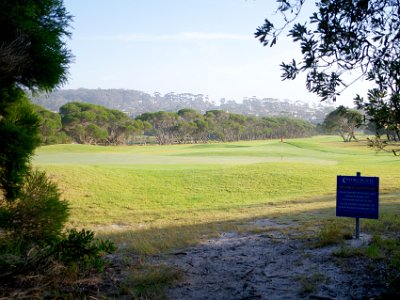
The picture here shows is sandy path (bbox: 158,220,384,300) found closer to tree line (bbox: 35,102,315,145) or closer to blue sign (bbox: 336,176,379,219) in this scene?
blue sign (bbox: 336,176,379,219)

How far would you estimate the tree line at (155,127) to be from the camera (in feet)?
215

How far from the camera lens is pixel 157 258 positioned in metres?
6.73

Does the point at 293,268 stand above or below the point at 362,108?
below

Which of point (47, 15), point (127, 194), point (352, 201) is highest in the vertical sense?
point (47, 15)

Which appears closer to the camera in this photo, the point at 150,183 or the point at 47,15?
the point at 47,15

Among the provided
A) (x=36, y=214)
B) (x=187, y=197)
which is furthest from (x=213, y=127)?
(x=36, y=214)

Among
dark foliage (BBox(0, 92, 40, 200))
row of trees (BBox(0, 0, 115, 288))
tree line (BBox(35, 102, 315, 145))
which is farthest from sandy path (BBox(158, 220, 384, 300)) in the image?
tree line (BBox(35, 102, 315, 145))

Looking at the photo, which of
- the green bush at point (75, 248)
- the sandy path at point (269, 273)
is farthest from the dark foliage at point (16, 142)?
the sandy path at point (269, 273)

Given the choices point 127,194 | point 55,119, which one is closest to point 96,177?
point 127,194

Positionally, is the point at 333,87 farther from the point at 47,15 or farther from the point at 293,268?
the point at 47,15

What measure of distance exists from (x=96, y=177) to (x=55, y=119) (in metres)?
46.8

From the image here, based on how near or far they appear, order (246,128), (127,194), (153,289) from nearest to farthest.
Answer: (153,289), (127,194), (246,128)

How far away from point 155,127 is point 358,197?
83.6 m

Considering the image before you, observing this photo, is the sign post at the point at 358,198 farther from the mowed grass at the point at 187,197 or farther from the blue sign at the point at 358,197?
the mowed grass at the point at 187,197
